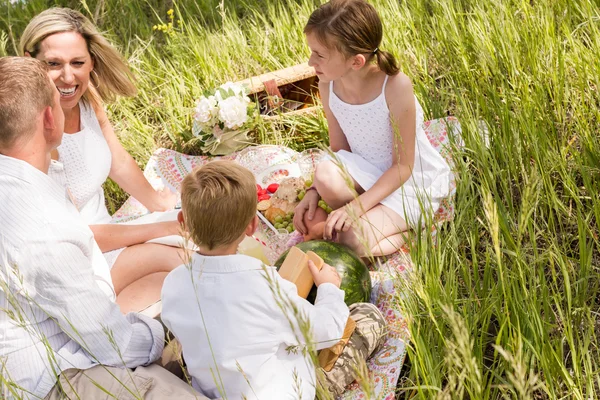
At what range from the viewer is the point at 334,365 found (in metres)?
3.02

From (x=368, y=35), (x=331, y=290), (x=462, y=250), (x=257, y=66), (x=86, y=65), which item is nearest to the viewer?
(x=331, y=290)

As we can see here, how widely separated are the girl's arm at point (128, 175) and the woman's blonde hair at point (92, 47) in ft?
0.50

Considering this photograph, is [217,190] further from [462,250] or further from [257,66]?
[257,66]

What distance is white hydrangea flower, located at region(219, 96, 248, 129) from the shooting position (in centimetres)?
483

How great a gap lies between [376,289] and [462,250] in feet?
1.82

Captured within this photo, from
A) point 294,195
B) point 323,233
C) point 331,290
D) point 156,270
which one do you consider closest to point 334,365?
point 331,290

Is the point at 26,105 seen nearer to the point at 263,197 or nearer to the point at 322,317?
the point at 322,317

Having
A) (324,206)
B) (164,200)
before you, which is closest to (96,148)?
(164,200)

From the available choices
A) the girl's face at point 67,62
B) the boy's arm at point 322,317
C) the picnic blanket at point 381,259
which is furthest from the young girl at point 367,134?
the girl's face at point 67,62

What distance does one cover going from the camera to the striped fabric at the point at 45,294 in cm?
251

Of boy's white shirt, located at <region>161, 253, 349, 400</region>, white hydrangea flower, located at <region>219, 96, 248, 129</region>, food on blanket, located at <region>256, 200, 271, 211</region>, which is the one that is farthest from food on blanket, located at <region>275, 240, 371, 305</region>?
white hydrangea flower, located at <region>219, 96, 248, 129</region>

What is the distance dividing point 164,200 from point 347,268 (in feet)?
5.70

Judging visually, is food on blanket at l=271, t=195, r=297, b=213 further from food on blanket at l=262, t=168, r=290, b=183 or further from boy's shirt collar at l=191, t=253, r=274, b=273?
boy's shirt collar at l=191, t=253, r=274, b=273

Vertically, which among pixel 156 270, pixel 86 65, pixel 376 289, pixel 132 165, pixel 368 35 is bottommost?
pixel 376 289
